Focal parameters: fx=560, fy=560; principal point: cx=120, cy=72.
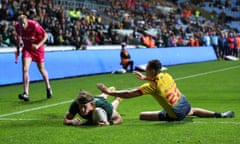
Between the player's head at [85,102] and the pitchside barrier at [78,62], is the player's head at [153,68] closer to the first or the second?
the player's head at [85,102]

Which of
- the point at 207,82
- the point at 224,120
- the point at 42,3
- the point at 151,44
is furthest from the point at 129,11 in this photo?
the point at 224,120

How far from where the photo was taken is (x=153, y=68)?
876cm

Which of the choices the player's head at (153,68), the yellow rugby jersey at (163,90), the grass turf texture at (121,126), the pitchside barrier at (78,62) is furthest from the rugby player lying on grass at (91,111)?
the pitchside barrier at (78,62)

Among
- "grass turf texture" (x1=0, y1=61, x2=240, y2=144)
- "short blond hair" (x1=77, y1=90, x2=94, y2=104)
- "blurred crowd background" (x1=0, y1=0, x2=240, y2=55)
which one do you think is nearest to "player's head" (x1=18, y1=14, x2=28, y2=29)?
"grass turf texture" (x1=0, y1=61, x2=240, y2=144)

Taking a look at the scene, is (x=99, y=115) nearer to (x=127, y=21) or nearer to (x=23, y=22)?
(x=23, y=22)

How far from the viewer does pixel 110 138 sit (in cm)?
769

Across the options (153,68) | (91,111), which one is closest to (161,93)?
(153,68)

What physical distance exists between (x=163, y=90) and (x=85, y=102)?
1.27 m

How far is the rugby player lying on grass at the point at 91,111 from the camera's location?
854cm

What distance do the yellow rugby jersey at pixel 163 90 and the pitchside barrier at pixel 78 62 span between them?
10124 mm

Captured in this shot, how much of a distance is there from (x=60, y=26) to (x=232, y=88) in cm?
1507

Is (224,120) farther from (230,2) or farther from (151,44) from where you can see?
(230,2)

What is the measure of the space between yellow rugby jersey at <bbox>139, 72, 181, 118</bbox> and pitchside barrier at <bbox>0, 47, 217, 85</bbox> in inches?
399

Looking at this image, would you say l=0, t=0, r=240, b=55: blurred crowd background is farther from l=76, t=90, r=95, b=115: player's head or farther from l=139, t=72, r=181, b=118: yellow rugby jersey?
l=76, t=90, r=95, b=115: player's head
